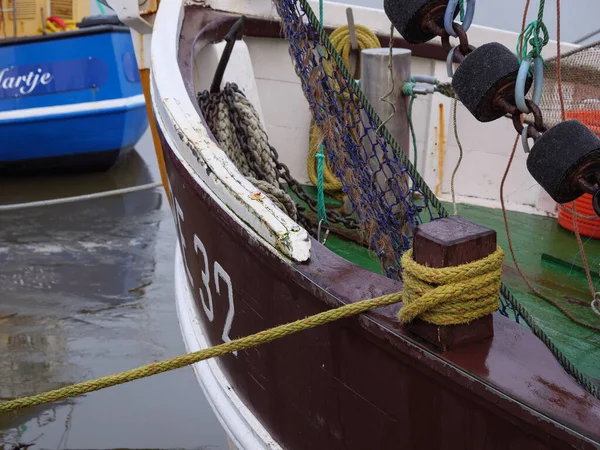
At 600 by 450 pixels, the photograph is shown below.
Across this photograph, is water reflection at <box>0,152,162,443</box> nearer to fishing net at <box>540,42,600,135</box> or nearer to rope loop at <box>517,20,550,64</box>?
fishing net at <box>540,42,600,135</box>

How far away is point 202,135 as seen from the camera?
2584mm

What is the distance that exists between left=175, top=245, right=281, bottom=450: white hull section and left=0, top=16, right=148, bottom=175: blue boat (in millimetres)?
6062

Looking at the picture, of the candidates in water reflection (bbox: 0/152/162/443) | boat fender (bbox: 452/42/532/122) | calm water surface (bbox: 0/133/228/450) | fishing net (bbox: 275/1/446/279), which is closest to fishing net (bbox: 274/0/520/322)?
fishing net (bbox: 275/1/446/279)

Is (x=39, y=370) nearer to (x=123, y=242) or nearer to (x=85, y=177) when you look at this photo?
(x=123, y=242)

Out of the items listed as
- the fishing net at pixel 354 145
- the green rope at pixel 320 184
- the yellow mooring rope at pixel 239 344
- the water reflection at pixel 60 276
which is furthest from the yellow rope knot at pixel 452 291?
the water reflection at pixel 60 276

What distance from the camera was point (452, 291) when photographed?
1521 mm

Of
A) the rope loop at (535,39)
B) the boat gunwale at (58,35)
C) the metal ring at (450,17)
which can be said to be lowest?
the boat gunwale at (58,35)

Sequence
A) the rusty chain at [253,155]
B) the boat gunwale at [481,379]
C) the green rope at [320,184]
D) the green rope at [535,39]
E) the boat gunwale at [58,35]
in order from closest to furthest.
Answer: the boat gunwale at [481,379] < the green rope at [535,39] < the green rope at [320,184] < the rusty chain at [253,155] < the boat gunwale at [58,35]

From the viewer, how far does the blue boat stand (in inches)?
341

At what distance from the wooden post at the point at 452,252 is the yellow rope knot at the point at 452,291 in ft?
0.06

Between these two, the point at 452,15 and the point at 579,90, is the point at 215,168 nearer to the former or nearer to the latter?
the point at 452,15

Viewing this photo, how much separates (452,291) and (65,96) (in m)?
8.22

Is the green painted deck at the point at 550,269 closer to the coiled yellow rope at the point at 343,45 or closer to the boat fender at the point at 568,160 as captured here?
the coiled yellow rope at the point at 343,45

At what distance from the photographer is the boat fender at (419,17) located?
192cm
